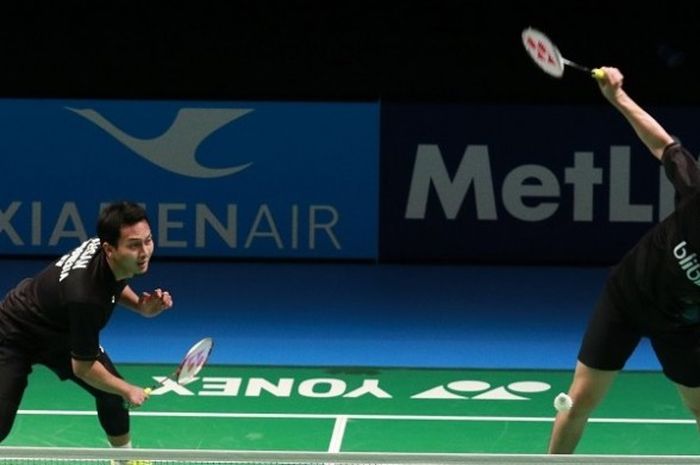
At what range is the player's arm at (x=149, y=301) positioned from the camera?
598cm

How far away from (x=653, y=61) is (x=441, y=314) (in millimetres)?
3403

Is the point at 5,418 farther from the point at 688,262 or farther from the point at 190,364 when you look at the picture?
the point at 688,262

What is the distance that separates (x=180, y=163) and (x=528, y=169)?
2.32 meters

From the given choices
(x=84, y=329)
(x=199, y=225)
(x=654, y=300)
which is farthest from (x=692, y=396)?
(x=199, y=225)

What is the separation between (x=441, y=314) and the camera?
988cm

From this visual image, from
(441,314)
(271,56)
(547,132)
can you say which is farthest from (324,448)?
(271,56)

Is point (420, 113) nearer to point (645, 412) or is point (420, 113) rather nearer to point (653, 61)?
point (653, 61)

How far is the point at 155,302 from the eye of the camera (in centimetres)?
604

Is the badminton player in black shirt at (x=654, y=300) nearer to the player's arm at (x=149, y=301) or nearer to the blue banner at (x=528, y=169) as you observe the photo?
the player's arm at (x=149, y=301)

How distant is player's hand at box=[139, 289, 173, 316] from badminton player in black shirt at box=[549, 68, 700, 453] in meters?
1.53

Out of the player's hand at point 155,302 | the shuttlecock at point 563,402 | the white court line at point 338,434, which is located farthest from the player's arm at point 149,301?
the shuttlecock at point 563,402

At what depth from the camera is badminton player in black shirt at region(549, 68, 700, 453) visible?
565 centimetres

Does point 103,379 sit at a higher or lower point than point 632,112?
lower

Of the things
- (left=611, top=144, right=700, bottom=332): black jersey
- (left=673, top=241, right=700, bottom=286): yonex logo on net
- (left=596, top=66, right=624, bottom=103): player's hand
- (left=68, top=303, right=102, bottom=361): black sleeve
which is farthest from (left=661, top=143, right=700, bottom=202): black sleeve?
(left=68, top=303, right=102, bottom=361): black sleeve
